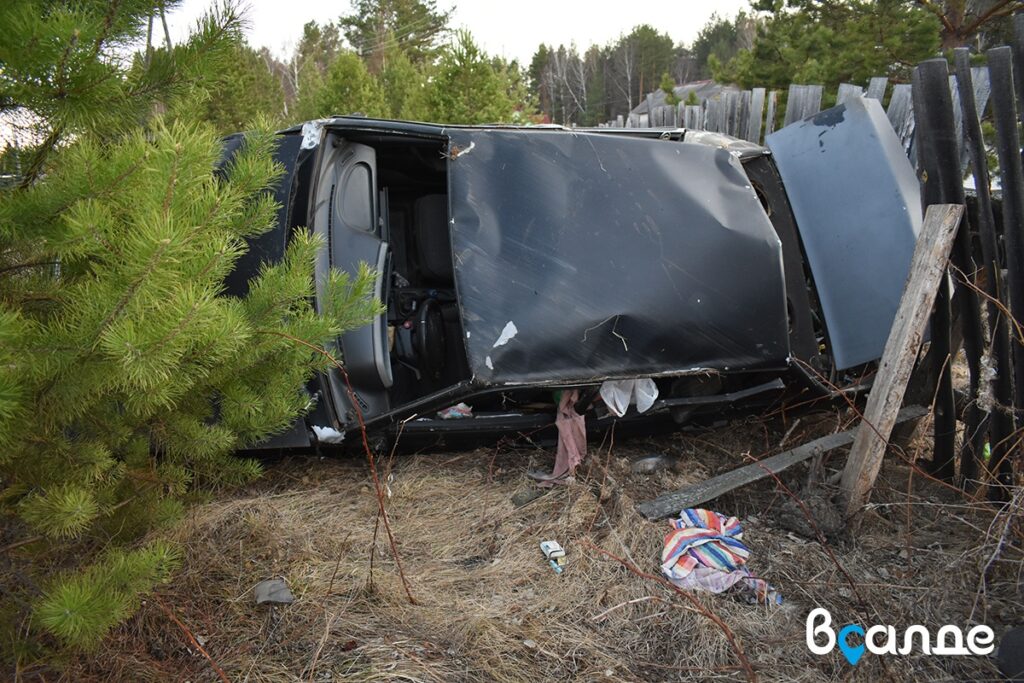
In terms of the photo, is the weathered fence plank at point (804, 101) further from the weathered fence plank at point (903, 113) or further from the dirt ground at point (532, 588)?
the dirt ground at point (532, 588)

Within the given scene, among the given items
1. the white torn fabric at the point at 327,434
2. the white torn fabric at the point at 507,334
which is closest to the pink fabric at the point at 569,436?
the white torn fabric at the point at 507,334

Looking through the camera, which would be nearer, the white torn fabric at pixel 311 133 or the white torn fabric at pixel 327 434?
the white torn fabric at pixel 327 434

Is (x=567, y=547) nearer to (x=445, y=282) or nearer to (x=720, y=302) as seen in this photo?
(x=720, y=302)

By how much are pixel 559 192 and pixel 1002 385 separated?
1.89 m

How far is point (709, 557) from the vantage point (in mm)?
2594

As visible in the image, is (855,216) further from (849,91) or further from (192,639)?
(192,639)

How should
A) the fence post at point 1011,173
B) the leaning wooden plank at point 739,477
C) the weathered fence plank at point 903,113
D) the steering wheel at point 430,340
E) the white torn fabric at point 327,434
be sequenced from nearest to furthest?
the fence post at point 1011,173, the leaning wooden plank at point 739,477, the white torn fabric at point 327,434, the steering wheel at point 430,340, the weathered fence plank at point 903,113

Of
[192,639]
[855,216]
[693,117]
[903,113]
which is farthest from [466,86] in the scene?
[192,639]

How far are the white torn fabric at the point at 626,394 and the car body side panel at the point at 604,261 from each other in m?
0.17

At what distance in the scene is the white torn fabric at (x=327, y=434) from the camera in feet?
9.69

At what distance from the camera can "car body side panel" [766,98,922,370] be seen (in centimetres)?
330

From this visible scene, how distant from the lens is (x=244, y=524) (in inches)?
106

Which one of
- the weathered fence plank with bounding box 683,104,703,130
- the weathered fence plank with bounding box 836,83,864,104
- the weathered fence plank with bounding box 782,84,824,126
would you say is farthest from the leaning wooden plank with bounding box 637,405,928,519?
the weathered fence plank with bounding box 683,104,703,130

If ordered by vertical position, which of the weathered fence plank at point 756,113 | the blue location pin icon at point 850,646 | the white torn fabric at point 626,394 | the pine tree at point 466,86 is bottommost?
the blue location pin icon at point 850,646
